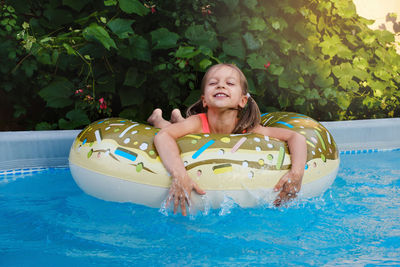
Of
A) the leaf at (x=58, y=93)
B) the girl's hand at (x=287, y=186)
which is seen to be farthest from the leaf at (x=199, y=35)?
the girl's hand at (x=287, y=186)

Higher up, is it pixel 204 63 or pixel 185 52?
pixel 185 52

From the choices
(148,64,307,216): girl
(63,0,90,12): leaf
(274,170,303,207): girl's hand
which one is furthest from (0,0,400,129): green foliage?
(274,170,303,207): girl's hand

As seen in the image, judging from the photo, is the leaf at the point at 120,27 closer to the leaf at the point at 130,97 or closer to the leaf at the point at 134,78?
Answer: the leaf at the point at 134,78

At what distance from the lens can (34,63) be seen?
409 cm

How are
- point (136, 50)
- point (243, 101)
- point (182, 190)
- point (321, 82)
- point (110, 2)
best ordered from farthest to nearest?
point (321, 82)
point (136, 50)
point (110, 2)
point (243, 101)
point (182, 190)

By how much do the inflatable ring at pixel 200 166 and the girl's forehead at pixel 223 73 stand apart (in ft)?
1.38

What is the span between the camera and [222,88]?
283 cm

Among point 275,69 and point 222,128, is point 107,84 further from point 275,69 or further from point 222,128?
point 275,69

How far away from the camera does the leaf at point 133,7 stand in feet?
12.5

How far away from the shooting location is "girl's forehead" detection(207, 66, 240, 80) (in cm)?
286

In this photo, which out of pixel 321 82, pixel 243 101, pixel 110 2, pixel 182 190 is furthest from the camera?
pixel 321 82

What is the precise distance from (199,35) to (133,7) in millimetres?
698

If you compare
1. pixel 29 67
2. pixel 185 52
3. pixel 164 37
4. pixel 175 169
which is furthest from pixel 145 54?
pixel 175 169

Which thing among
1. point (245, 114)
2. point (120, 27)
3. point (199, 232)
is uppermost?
point (120, 27)
